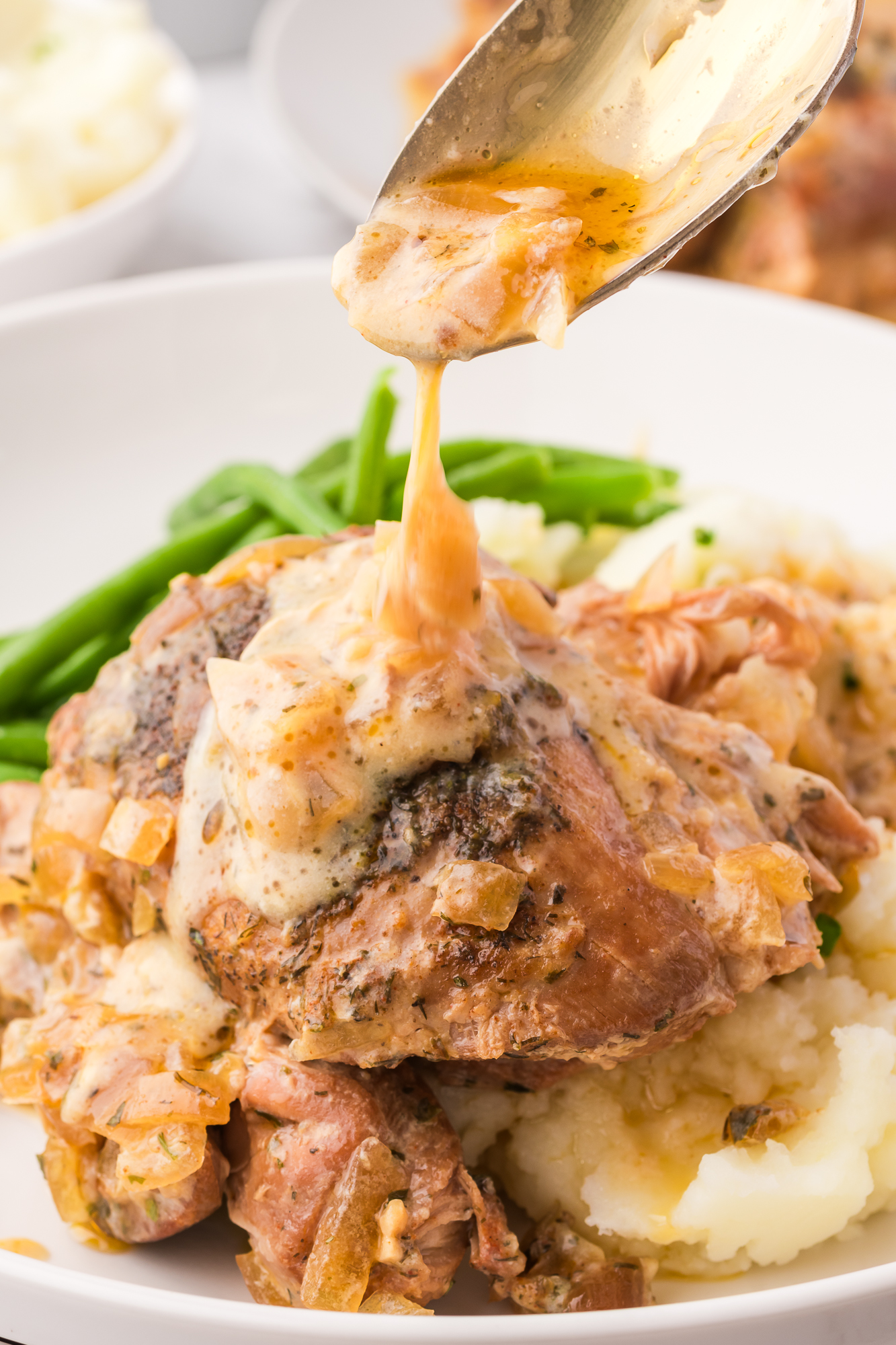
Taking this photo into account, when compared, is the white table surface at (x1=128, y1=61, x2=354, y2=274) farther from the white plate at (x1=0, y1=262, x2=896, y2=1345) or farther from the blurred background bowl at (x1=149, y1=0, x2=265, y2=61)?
the white plate at (x1=0, y1=262, x2=896, y2=1345)

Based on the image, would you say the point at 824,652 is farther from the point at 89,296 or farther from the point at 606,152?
the point at 89,296

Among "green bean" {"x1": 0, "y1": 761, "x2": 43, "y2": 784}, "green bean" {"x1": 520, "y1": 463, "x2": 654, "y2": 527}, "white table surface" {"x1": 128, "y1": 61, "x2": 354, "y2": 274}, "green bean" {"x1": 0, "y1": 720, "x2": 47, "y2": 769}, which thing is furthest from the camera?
"white table surface" {"x1": 128, "y1": 61, "x2": 354, "y2": 274}

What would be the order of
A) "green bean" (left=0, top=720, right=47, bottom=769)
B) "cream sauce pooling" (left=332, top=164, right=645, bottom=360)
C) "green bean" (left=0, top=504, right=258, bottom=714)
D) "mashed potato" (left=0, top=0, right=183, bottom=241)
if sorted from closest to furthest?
1. "cream sauce pooling" (left=332, top=164, right=645, bottom=360)
2. "green bean" (left=0, top=720, right=47, bottom=769)
3. "green bean" (left=0, top=504, right=258, bottom=714)
4. "mashed potato" (left=0, top=0, right=183, bottom=241)

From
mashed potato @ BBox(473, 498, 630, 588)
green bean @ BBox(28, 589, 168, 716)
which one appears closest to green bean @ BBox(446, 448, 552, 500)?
mashed potato @ BBox(473, 498, 630, 588)

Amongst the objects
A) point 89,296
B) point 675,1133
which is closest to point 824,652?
point 675,1133

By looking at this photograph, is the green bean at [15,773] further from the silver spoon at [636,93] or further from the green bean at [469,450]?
the silver spoon at [636,93]
